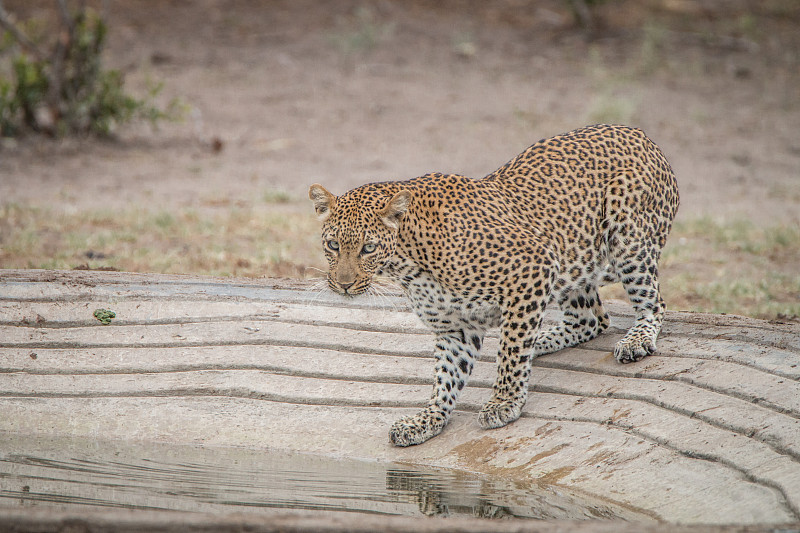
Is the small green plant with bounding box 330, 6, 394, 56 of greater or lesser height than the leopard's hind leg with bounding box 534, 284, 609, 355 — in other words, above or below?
above

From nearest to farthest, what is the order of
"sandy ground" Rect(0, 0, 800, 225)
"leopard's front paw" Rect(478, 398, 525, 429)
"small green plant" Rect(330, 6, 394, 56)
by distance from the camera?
"leopard's front paw" Rect(478, 398, 525, 429)
"sandy ground" Rect(0, 0, 800, 225)
"small green plant" Rect(330, 6, 394, 56)

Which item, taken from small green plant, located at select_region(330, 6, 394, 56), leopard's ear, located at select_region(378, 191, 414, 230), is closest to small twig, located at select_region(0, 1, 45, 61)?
small green plant, located at select_region(330, 6, 394, 56)

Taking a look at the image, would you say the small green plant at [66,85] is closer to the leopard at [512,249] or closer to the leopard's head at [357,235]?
the leopard at [512,249]

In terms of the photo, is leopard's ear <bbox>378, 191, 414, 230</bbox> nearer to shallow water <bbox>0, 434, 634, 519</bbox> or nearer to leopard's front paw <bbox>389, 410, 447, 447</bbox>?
leopard's front paw <bbox>389, 410, 447, 447</bbox>

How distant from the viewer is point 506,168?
290 inches

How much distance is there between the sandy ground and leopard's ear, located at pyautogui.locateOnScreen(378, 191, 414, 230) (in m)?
7.35

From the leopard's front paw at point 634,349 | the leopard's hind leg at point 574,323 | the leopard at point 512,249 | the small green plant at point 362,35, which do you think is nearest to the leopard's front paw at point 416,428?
the leopard at point 512,249

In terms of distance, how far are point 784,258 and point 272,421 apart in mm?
6486

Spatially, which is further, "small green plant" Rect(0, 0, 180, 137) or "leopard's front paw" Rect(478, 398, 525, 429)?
"small green plant" Rect(0, 0, 180, 137)

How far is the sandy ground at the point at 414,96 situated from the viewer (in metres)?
14.7

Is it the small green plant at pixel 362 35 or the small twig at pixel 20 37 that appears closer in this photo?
the small twig at pixel 20 37

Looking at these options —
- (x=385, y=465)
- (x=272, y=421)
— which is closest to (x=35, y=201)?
(x=272, y=421)

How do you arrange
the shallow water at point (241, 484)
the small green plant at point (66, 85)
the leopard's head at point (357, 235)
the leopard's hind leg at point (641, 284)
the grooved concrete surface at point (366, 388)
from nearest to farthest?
the shallow water at point (241, 484) < the grooved concrete surface at point (366, 388) < the leopard's head at point (357, 235) < the leopard's hind leg at point (641, 284) < the small green plant at point (66, 85)

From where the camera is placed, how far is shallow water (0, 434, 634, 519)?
562 cm
